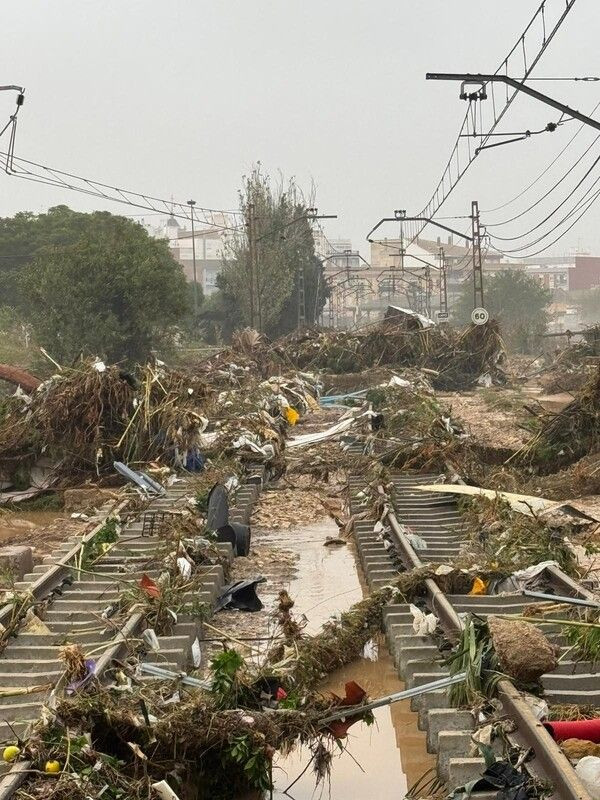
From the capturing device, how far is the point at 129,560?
10344 millimetres

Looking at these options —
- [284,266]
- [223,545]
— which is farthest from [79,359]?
[284,266]

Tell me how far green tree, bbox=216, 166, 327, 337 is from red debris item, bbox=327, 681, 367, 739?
140ft

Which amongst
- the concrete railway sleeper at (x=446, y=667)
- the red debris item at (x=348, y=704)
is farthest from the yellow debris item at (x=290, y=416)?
the red debris item at (x=348, y=704)

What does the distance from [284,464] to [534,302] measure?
7049 cm

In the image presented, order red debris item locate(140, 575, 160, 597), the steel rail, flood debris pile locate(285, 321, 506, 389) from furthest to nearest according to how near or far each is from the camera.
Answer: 1. flood debris pile locate(285, 321, 506, 389)
2. red debris item locate(140, 575, 160, 597)
3. the steel rail

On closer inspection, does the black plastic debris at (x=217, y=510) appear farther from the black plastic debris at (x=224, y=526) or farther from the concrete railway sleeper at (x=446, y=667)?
the concrete railway sleeper at (x=446, y=667)

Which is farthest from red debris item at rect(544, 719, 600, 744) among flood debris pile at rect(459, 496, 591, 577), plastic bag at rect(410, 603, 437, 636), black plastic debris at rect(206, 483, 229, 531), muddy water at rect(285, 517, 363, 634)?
black plastic debris at rect(206, 483, 229, 531)

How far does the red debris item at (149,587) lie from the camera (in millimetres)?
8367

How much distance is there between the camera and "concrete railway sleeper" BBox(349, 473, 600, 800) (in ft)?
16.6

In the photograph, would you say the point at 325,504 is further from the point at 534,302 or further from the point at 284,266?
the point at 534,302

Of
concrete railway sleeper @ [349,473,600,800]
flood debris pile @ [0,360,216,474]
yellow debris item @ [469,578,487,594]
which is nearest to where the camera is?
concrete railway sleeper @ [349,473,600,800]

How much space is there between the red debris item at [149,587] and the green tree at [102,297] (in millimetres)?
24098

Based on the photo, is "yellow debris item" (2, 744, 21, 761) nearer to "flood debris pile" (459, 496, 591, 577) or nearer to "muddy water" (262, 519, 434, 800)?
"muddy water" (262, 519, 434, 800)

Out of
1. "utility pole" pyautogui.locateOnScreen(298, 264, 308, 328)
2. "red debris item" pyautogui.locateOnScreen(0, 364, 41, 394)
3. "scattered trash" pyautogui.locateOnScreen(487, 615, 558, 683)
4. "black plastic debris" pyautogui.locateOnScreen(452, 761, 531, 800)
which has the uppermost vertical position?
"utility pole" pyautogui.locateOnScreen(298, 264, 308, 328)
